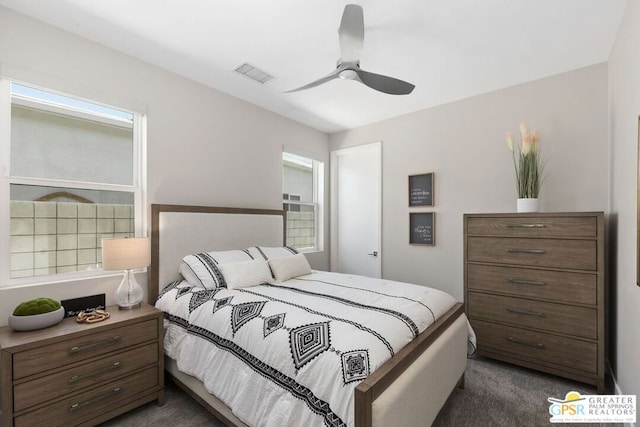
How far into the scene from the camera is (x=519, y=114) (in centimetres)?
305

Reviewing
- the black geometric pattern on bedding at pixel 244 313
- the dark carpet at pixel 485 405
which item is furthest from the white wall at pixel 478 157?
the black geometric pattern on bedding at pixel 244 313

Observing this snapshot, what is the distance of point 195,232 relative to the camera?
2.87 meters

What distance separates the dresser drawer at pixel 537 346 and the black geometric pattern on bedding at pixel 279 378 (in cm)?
211

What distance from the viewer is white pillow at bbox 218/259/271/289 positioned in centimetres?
248

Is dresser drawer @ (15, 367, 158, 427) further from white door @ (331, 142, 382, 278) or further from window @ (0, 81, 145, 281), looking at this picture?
white door @ (331, 142, 382, 278)

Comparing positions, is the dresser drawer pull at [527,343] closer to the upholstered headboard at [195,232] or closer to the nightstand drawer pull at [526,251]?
the nightstand drawer pull at [526,251]

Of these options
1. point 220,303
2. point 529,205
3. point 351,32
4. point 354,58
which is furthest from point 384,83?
point 220,303

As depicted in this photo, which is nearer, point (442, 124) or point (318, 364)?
point (318, 364)

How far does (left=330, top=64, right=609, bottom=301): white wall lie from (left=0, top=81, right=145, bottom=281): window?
2899 mm

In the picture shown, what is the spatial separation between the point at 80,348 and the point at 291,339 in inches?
51.2

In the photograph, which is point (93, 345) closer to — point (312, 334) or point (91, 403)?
point (91, 403)

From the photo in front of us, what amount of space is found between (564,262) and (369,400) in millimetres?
2190

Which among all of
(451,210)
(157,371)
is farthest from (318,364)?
(451,210)

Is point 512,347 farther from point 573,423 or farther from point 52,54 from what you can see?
point 52,54
